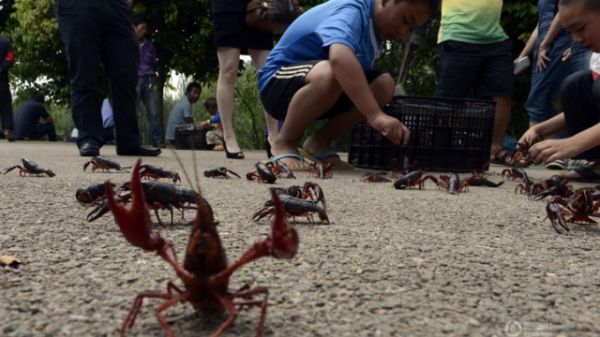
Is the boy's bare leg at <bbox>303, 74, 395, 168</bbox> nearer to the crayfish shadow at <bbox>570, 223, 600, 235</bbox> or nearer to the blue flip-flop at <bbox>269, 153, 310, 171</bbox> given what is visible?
the blue flip-flop at <bbox>269, 153, 310, 171</bbox>

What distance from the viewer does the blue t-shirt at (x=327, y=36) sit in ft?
19.2

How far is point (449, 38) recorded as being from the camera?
7.94 m

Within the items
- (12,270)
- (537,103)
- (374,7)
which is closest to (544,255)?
(12,270)

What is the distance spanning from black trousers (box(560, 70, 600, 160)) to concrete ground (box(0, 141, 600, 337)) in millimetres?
3075

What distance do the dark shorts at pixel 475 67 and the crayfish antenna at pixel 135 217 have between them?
704 centimetres

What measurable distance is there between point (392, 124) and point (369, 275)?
3.59m

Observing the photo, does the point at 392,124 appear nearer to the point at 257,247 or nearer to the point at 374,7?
the point at 374,7

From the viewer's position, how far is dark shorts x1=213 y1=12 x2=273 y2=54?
7.30m

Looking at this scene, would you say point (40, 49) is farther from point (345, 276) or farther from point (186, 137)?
point (345, 276)

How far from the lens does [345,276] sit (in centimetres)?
209

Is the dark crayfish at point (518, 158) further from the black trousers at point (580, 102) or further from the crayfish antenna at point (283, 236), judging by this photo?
the crayfish antenna at point (283, 236)

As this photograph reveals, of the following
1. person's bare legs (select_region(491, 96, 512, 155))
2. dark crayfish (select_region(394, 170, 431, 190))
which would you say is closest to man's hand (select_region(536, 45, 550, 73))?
person's bare legs (select_region(491, 96, 512, 155))

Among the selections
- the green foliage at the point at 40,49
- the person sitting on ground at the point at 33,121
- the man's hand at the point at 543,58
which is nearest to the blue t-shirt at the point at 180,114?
the green foliage at the point at 40,49

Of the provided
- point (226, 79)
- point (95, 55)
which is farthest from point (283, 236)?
point (95, 55)
